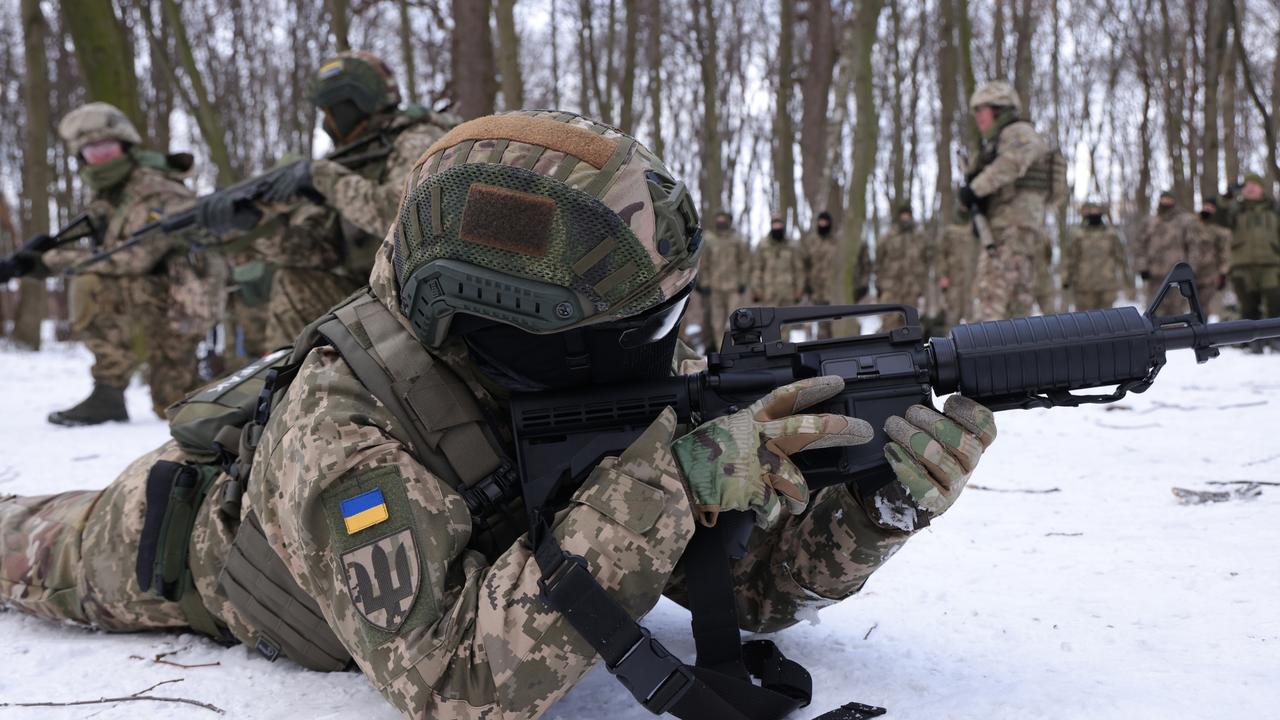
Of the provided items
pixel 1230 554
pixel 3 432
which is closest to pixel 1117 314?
pixel 1230 554

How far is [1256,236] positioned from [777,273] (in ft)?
21.9

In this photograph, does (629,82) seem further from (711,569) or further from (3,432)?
(711,569)

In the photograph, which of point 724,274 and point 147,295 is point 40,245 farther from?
point 724,274

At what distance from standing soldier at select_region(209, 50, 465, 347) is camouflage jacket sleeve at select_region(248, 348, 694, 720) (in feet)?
10.4

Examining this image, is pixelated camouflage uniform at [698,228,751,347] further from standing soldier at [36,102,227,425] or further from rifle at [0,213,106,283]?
rifle at [0,213,106,283]

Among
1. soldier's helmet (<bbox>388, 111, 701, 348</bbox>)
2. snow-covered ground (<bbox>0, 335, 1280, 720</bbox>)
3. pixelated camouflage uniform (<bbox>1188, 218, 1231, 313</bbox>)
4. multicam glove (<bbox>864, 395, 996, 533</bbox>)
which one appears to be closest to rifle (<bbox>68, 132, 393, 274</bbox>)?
snow-covered ground (<bbox>0, 335, 1280, 720</bbox>)

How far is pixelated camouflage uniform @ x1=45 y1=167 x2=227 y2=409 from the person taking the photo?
20.7 ft

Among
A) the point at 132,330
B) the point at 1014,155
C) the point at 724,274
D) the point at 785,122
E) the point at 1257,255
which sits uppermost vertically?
the point at 785,122

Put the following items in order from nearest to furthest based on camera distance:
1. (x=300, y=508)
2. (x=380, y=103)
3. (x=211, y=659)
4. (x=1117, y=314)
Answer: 1. (x=300, y=508)
2. (x=1117, y=314)
3. (x=211, y=659)
4. (x=380, y=103)

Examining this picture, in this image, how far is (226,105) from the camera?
61.7 feet

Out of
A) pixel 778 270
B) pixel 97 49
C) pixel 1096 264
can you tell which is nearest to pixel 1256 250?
pixel 1096 264

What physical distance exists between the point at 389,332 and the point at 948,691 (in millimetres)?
1377

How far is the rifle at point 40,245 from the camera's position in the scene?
6.18m

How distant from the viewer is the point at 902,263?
15.0 metres
